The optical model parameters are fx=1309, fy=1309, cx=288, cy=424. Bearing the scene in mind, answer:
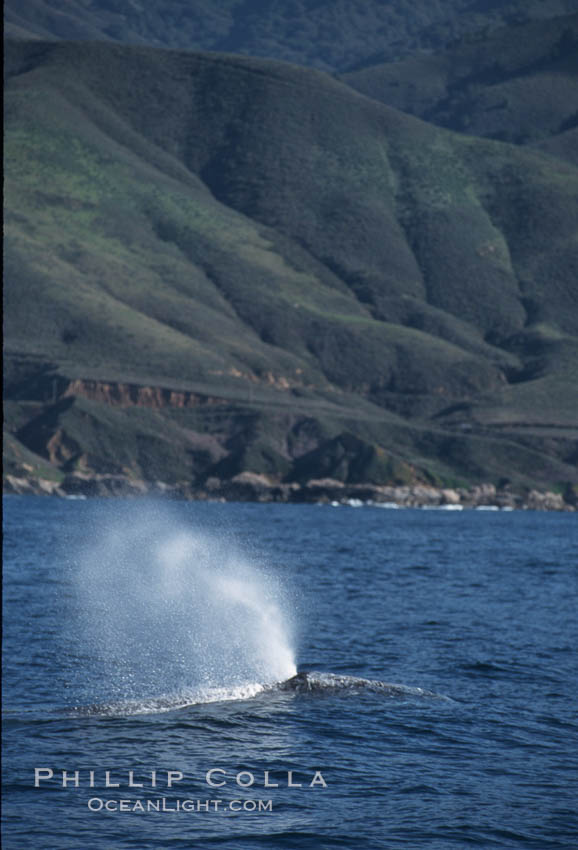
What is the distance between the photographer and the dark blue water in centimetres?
2398

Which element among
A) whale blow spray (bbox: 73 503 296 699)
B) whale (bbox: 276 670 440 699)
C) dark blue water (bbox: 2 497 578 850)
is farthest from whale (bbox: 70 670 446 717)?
whale blow spray (bbox: 73 503 296 699)

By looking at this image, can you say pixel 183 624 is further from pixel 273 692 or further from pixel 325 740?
pixel 325 740

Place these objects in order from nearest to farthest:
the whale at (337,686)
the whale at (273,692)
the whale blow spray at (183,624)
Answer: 1. the whale at (273,692)
2. the whale at (337,686)
3. the whale blow spray at (183,624)

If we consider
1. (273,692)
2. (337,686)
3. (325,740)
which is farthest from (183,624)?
(325,740)

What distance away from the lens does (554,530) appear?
613 feet

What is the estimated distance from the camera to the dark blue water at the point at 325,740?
24.0 meters

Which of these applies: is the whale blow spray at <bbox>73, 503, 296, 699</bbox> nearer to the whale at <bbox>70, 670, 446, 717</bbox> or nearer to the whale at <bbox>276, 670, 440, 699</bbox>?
the whale at <bbox>70, 670, 446, 717</bbox>

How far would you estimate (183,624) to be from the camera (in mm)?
53625

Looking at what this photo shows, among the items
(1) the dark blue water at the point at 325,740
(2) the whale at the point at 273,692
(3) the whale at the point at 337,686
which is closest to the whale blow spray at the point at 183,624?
(1) the dark blue water at the point at 325,740

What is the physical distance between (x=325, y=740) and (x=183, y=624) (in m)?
23.1

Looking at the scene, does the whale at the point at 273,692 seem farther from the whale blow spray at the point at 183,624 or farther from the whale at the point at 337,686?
the whale blow spray at the point at 183,624

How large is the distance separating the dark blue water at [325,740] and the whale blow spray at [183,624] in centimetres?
38

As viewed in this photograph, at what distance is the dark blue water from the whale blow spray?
0.38 meters

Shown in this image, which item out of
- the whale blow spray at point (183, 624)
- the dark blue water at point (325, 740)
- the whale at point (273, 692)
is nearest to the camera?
the dark blue water at point (325, 740)
